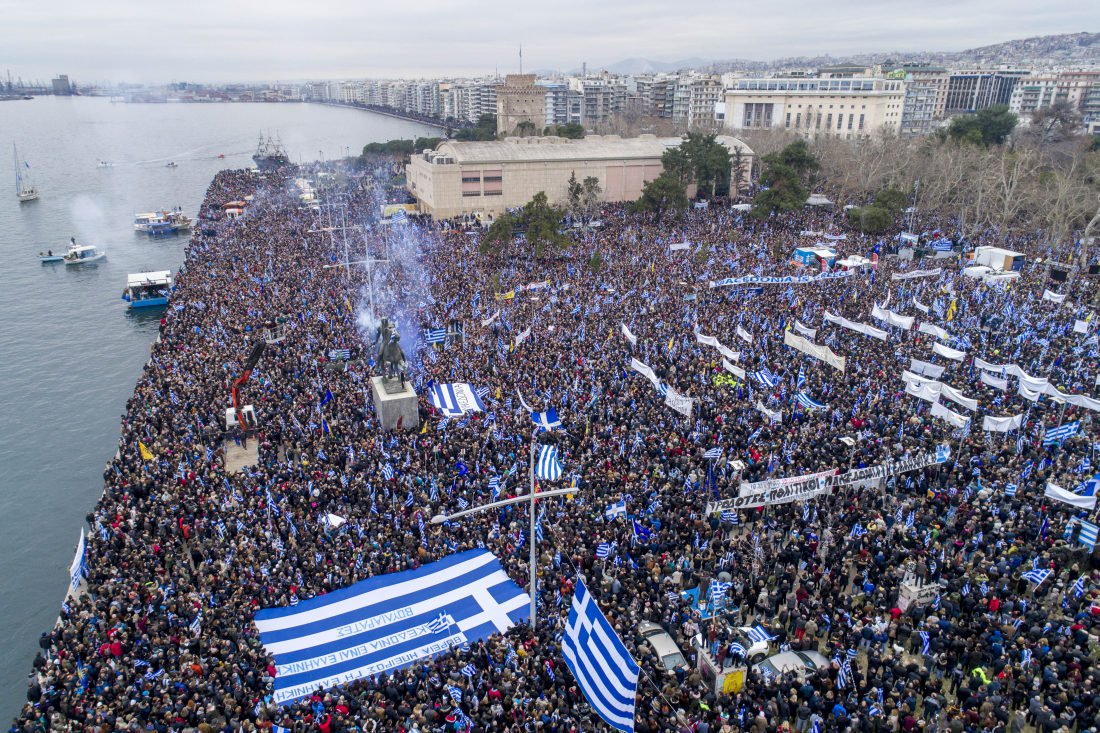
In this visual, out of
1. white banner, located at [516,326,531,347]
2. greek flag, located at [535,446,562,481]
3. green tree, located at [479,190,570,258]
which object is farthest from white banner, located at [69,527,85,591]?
green tree, located at [479,190,570,258]

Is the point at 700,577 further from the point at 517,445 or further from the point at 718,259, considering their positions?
the point at 718,259

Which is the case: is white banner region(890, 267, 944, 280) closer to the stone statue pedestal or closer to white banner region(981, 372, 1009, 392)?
white banner region(981, 372, 1009, 392)

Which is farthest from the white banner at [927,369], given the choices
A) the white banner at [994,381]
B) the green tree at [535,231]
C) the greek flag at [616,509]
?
the green tree at [535,231]

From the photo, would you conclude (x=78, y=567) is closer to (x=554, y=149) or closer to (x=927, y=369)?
(x=927, y=369)

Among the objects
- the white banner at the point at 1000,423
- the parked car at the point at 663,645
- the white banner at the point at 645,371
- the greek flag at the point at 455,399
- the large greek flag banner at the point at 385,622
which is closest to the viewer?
the parked car at the point at 663,645

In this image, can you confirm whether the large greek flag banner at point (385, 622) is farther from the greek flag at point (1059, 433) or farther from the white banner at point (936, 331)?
the white banner at point (936, 331)

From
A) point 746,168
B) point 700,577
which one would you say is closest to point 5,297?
point 700,577
